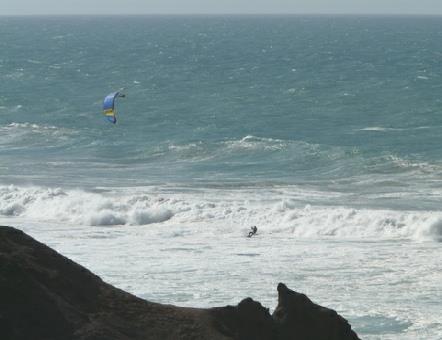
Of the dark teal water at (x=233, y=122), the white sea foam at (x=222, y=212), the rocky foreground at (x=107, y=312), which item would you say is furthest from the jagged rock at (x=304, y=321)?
the dark teal water at (x=233, y=122)

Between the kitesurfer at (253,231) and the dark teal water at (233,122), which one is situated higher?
the kitesurfer at (253,231)

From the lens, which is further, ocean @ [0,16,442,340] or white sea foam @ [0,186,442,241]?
white sea foam @ [0,186,442,241]

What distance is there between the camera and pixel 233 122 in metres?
61.4

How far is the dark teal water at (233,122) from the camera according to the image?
152 ft

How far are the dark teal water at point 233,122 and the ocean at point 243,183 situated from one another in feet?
0.46

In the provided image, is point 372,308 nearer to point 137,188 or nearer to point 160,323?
point 160,323

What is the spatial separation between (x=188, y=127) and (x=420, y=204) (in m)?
22.0

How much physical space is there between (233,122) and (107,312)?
4615 centimetres

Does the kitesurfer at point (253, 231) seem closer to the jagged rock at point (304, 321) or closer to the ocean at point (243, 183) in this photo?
the ocean at point (243, 183)

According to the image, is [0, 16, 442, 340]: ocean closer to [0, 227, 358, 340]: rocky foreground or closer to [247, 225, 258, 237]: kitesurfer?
[247, 225, 258, 237]: kitesurfer

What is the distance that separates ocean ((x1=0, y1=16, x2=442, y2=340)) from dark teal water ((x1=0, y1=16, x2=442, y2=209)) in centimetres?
14

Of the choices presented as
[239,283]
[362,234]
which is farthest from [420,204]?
[239,283]

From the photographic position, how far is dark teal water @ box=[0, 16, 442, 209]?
46.3 meters

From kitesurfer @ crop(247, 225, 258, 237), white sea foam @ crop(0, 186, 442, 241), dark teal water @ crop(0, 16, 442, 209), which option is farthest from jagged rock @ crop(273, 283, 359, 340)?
dark teal water @ crop(0, 16, 442, 209)
